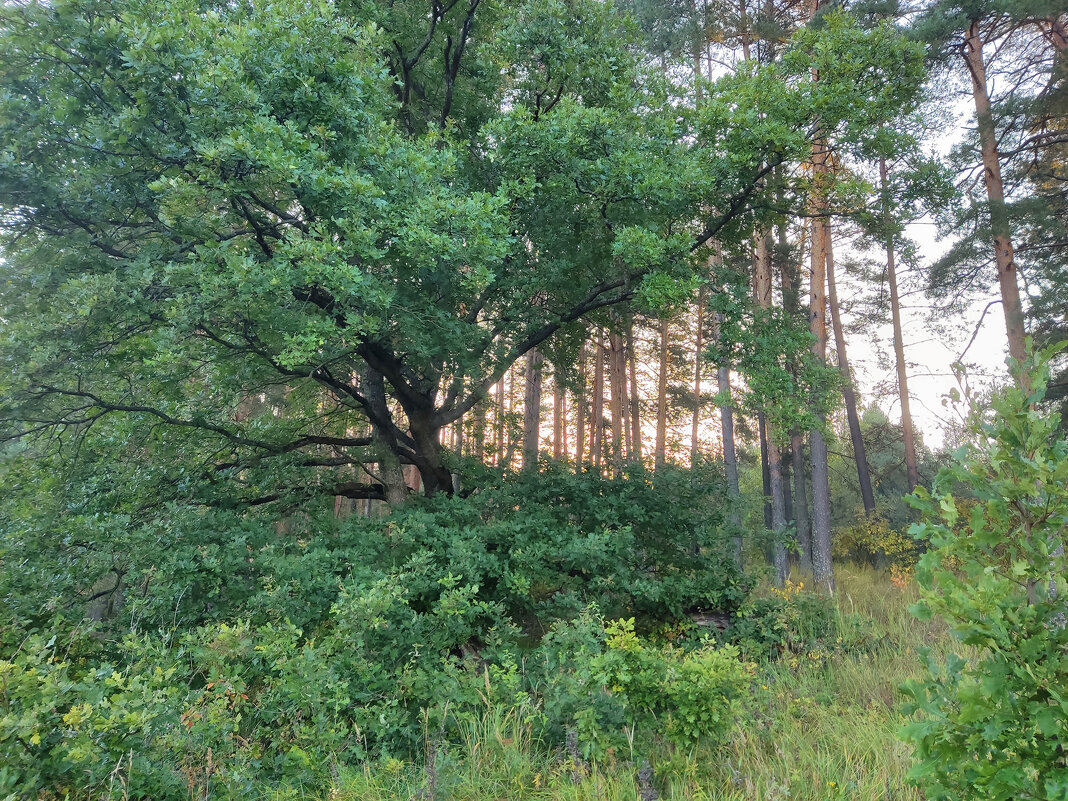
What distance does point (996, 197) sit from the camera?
9.34 metres

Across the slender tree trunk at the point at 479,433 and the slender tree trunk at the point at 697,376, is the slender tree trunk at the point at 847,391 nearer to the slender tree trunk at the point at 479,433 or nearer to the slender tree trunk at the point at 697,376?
the slender tree trunk at the point at 697,376

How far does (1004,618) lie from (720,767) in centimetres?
215

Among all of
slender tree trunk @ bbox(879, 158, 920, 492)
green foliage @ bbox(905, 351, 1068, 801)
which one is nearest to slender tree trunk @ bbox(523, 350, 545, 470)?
green foliage @ bbox(905, 351, 1068, 801)

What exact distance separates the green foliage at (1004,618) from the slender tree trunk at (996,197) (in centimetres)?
819

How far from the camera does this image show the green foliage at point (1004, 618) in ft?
6.04

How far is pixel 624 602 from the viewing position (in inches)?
299

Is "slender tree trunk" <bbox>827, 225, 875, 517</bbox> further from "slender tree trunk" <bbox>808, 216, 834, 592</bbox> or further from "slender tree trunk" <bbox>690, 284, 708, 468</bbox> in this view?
"slender tree trunk" <bbox>808, 216, 834, 592</bbox>

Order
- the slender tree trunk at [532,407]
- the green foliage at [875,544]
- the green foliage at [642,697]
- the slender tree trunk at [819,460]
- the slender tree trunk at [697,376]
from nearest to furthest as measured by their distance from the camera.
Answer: the green foliage at [642,697], the slender tree trunk at [819,460], the slender tree trunk at [532,407], the green foliage at [875,544], the slender tree trunk at [697,376]

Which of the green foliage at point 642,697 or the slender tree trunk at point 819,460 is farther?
the slender tree trunk at point 819,460

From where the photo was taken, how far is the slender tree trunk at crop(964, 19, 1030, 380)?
8.80m

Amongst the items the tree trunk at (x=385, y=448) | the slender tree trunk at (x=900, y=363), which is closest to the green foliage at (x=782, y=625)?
the tree trunk at (x=385, y=448)

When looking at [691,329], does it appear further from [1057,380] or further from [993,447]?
[993,447]

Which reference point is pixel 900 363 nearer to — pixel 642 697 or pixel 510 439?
pixel 510 439

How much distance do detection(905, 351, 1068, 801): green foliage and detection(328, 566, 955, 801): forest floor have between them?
20.3 inches
